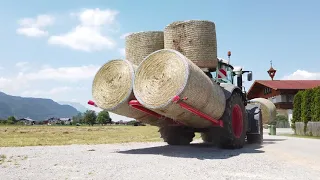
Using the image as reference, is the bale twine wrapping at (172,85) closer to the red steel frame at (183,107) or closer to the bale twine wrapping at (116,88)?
the red steel frame at (183,107)

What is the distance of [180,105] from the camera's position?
9250 mm

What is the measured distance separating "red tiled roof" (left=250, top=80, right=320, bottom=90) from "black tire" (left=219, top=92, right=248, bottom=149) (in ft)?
109

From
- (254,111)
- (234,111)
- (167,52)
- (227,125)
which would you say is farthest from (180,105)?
(254,111)

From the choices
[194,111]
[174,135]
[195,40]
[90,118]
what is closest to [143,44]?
[195,40]

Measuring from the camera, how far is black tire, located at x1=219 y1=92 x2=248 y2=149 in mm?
11273

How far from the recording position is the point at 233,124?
40.7ft

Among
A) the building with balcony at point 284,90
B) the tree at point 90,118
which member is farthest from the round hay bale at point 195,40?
the tree at point 90,118

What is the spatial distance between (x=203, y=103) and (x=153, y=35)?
3419mm

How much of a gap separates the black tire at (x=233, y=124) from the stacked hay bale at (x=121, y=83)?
1963 mm

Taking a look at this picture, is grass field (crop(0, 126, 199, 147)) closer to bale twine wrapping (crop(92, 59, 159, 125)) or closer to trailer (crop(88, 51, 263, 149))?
trailer (crop(88, 51, 263, 149))

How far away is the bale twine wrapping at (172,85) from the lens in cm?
925

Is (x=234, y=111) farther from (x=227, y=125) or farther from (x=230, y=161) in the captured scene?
(x=230, y=161)

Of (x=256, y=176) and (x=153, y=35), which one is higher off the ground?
(x=153, y=35)

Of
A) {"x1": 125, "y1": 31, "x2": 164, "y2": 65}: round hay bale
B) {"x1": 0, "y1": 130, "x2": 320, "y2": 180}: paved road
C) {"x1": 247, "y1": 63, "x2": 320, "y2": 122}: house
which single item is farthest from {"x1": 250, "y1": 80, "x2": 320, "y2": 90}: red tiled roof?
{"x1": 0, "y1": 130, "x2": 320, "y2": 180}: paved road
